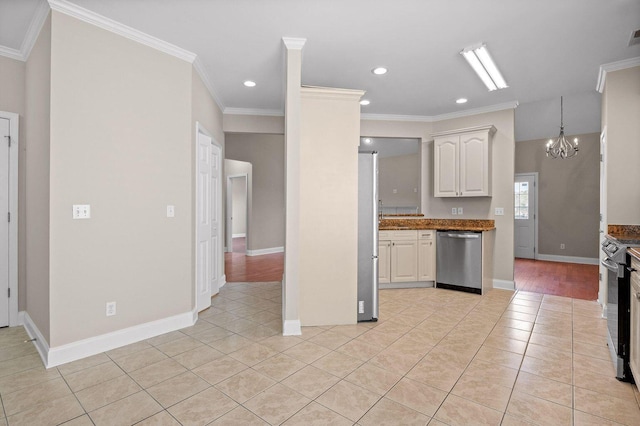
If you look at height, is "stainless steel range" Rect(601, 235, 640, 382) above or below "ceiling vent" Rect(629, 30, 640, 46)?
below

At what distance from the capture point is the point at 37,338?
2.74 meters

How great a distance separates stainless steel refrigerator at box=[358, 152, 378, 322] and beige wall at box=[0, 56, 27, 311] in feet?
11.2

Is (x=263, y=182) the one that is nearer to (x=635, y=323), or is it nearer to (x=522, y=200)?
(x=522, y=200)

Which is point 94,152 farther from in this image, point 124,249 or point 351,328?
point 351,328

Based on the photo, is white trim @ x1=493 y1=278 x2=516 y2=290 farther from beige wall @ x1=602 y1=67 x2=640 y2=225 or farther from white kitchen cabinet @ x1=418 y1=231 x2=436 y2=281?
beige wall @ x1=602 y1=67 x2=640 y2=225

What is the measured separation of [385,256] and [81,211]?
3.63m

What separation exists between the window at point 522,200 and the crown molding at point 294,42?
675 centimetres

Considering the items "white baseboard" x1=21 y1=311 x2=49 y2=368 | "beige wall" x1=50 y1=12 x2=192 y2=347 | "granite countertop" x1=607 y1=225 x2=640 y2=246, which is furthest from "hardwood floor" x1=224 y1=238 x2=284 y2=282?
"granite countertop" x1=607 y1=225 x2=640 y2=246

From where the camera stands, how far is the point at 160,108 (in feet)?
9.82

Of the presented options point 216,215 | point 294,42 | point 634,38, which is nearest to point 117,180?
point 216,215

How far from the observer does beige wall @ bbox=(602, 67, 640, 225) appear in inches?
129

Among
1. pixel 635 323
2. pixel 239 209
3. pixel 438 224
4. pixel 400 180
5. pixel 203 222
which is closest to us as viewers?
pixel 635 323

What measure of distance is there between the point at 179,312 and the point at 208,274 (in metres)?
0.73

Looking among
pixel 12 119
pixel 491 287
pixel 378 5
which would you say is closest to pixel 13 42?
pixel 12 119
